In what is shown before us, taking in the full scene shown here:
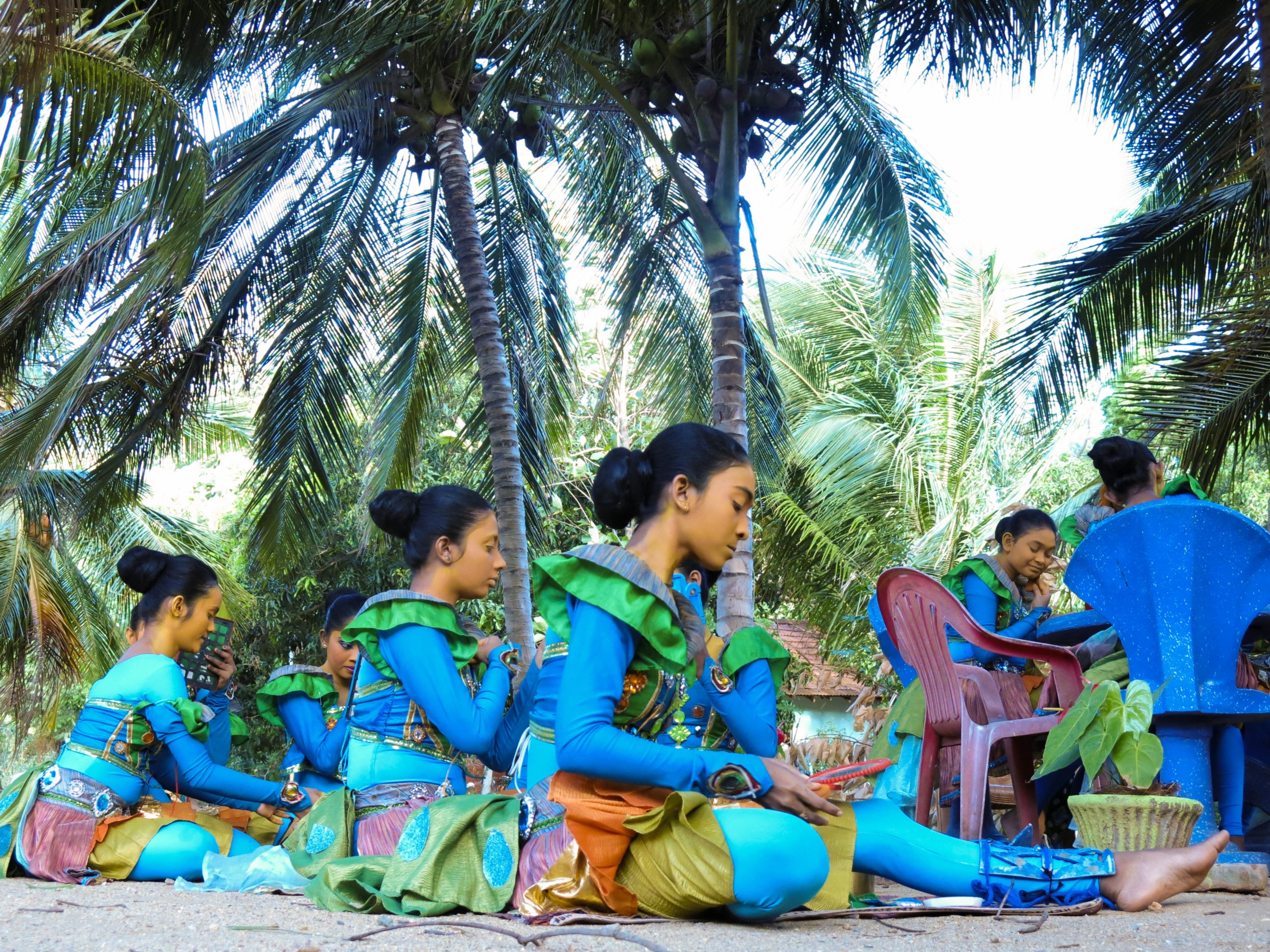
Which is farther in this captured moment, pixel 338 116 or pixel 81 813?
pixel 338 116

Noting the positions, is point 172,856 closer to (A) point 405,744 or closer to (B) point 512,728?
(A) point 405,744

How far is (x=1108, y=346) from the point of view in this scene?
29.7ft

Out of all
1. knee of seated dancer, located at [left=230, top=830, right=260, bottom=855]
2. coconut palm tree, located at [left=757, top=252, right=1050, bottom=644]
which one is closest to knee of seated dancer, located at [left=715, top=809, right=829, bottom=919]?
knee of seated dancer, located at [left=230, top=830, right=260, bottom=855]

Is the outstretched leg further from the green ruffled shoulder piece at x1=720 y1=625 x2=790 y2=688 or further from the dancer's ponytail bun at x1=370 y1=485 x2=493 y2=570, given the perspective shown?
the dancer's ponytail bun at x1=370 y1=485 x2=493 y2=570

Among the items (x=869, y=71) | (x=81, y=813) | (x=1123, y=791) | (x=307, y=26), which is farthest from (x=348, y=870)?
(x=869, y=71)

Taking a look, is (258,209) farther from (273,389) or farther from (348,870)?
(348,870)

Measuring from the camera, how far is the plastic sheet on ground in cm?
377

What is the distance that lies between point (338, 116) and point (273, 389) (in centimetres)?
241

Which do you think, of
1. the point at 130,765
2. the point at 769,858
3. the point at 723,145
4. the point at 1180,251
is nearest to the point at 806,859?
the point at 769,858

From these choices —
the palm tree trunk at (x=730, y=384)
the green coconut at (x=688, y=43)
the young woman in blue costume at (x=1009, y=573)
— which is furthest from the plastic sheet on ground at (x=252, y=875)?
the green coconut at (x=688, y=43)

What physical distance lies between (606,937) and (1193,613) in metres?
2.49

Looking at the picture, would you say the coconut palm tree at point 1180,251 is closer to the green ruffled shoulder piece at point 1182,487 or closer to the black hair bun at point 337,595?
the green ruffled shoulder piece at point 1182,487

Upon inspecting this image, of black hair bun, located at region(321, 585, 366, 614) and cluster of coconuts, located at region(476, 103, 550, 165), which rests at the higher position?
cluster of coconuts, located at region(476, 103, 550, 165)

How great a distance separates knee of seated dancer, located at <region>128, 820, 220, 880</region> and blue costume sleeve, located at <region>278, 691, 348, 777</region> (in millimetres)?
734
